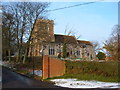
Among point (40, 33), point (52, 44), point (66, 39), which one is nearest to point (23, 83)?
point (40, 33)

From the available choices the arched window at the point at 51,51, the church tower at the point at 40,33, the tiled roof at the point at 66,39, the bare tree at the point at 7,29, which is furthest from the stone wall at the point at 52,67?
the arched window at the point at 51,51

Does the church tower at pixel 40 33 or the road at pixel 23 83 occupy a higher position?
the church tower at pixel 40 33

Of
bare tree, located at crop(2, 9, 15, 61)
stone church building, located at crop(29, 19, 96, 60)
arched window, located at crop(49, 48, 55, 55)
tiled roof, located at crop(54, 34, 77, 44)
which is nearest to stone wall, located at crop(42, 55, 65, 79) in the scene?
stone church building, located at crop(29, 19, 96, 60)

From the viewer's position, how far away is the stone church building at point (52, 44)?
34906mm

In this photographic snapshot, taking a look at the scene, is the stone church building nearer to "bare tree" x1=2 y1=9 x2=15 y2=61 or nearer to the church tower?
the church tower

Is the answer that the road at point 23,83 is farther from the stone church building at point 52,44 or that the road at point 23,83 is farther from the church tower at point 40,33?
the church tower at point 40,33

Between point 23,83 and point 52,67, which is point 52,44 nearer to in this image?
point 52,67

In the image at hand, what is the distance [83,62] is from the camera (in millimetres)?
20672

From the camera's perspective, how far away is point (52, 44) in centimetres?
6022

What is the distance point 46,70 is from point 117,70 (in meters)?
7.59

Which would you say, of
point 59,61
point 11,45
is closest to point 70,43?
point 11,45

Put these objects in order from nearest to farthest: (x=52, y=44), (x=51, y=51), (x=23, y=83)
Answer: (x=23, y=83), (x=51, y=51), (x=52, y=44)

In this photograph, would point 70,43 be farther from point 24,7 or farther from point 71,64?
point 71,64

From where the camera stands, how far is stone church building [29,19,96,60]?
34.9m
